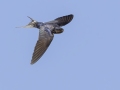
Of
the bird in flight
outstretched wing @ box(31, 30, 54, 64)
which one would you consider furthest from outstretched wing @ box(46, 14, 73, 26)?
outstretched wing @ box(31, 30, 54, 64)

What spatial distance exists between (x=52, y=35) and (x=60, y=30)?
726 mm

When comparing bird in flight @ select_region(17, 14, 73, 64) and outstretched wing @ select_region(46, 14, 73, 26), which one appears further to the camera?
outstretched wing @ select_region(46, 14, 73, 26)

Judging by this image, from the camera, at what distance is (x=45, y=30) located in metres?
26.0

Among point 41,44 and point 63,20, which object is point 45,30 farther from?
point 63,20

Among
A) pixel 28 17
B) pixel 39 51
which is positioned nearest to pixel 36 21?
pixel 28 17

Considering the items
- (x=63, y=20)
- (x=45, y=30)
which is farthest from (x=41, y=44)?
(x=63, y=20)

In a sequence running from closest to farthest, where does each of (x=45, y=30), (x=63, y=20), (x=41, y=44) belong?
1. (x=41, y=44)
2. (x=45, y=30)
3. (x=63, y=20)

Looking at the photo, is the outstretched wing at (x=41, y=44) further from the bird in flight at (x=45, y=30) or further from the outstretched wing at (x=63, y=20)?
the outstretched wing at (x=63, y=20)

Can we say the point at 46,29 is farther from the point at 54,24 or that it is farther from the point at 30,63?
the point at 30,63

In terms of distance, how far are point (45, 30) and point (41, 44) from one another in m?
1.23

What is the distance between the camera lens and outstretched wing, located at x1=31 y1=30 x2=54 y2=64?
24047 millimetres

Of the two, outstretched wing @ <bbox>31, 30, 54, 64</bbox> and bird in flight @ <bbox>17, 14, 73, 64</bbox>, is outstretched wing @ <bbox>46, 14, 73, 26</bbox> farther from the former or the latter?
outstretched wing @ <bbox>31, 30, 54, 64</bbox>

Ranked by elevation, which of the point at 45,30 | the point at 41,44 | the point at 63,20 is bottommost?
the point at 41,44

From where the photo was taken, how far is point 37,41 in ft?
81.6
